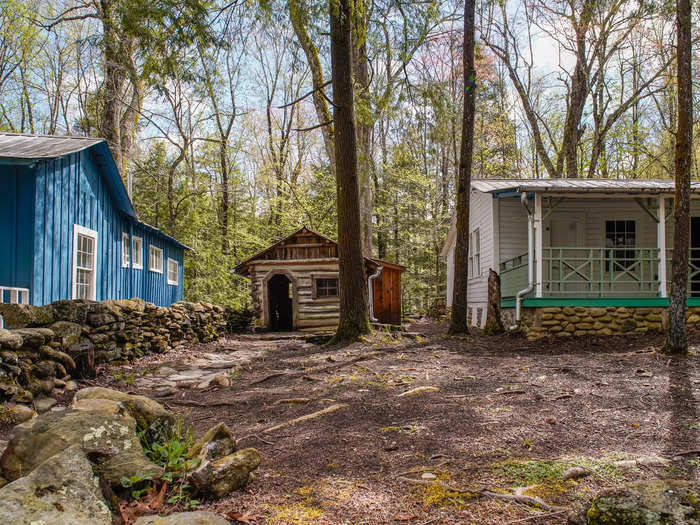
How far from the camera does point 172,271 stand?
711 inches

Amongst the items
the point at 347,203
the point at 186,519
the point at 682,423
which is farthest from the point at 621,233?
the point at 186,519

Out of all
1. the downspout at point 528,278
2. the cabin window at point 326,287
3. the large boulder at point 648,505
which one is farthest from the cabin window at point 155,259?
the large boulder at point 648,505

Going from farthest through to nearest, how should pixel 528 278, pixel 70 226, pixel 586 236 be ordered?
pixel 586 236 < pixel 528 278 < pixel 70 226

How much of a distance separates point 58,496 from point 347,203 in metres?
8.79

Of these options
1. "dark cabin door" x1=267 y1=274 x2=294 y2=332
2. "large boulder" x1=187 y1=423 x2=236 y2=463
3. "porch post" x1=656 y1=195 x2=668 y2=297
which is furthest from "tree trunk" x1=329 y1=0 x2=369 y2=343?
"dark cabin door" x1=267 y1=274 x2=294 y2=332

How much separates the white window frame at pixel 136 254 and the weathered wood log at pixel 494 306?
9.78 metres

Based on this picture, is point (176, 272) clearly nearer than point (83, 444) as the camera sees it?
No

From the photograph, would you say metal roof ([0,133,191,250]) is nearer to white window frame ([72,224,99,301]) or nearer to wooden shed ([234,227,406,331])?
white window frame ([72,224,99,301])

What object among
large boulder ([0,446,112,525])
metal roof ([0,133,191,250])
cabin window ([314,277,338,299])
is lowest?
large boulder ([0,446,112,525])

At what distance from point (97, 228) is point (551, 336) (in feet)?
34.9

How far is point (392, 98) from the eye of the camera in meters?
12.5

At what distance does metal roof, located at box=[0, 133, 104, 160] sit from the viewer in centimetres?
823

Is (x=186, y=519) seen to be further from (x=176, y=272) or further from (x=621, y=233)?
(x=176, y=272)

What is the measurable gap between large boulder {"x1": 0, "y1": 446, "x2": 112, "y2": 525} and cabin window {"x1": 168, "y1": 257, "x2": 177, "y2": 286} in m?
15.4
